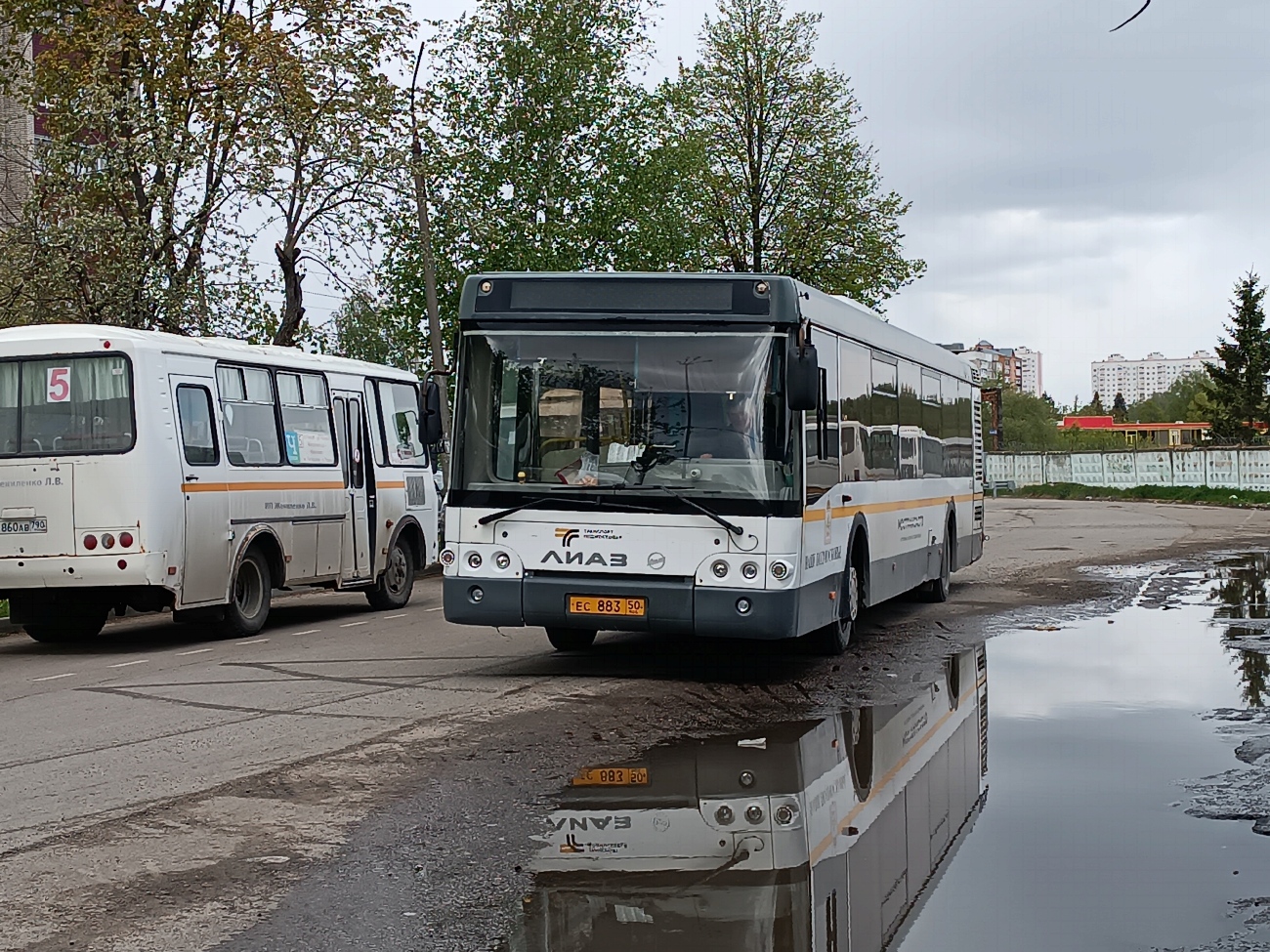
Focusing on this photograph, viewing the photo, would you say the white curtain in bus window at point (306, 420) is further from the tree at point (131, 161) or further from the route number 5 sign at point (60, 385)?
the tree at point (131, 161)

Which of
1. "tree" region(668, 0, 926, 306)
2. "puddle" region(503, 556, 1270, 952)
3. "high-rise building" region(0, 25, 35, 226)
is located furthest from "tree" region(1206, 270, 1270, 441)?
"puddle" region(503, 556, 1270, 952)

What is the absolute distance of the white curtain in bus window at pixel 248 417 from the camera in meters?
16.6

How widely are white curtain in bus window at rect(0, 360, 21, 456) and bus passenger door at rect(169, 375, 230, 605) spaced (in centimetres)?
147

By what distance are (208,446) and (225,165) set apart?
35.8ft

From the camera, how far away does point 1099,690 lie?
1147 cm

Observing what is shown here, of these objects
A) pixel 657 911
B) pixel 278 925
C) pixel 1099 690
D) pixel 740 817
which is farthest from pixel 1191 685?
pixel 278 925

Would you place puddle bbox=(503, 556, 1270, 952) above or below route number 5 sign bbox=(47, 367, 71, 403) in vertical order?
below

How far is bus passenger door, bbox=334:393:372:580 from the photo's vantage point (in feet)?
62.0

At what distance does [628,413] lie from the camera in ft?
38.7

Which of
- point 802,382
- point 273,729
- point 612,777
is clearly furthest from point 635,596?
point 612,777

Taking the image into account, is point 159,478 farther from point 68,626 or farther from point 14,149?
point 14,149

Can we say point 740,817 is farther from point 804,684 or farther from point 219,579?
point 219,579

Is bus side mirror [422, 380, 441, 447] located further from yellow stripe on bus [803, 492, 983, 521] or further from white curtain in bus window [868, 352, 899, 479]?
white curtain in bus window [868, 352, 899, 479]

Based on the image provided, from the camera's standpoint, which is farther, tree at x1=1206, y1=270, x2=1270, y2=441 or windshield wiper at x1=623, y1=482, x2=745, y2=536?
tree at x1=1206, y1=270, x2=1270, y2=441
